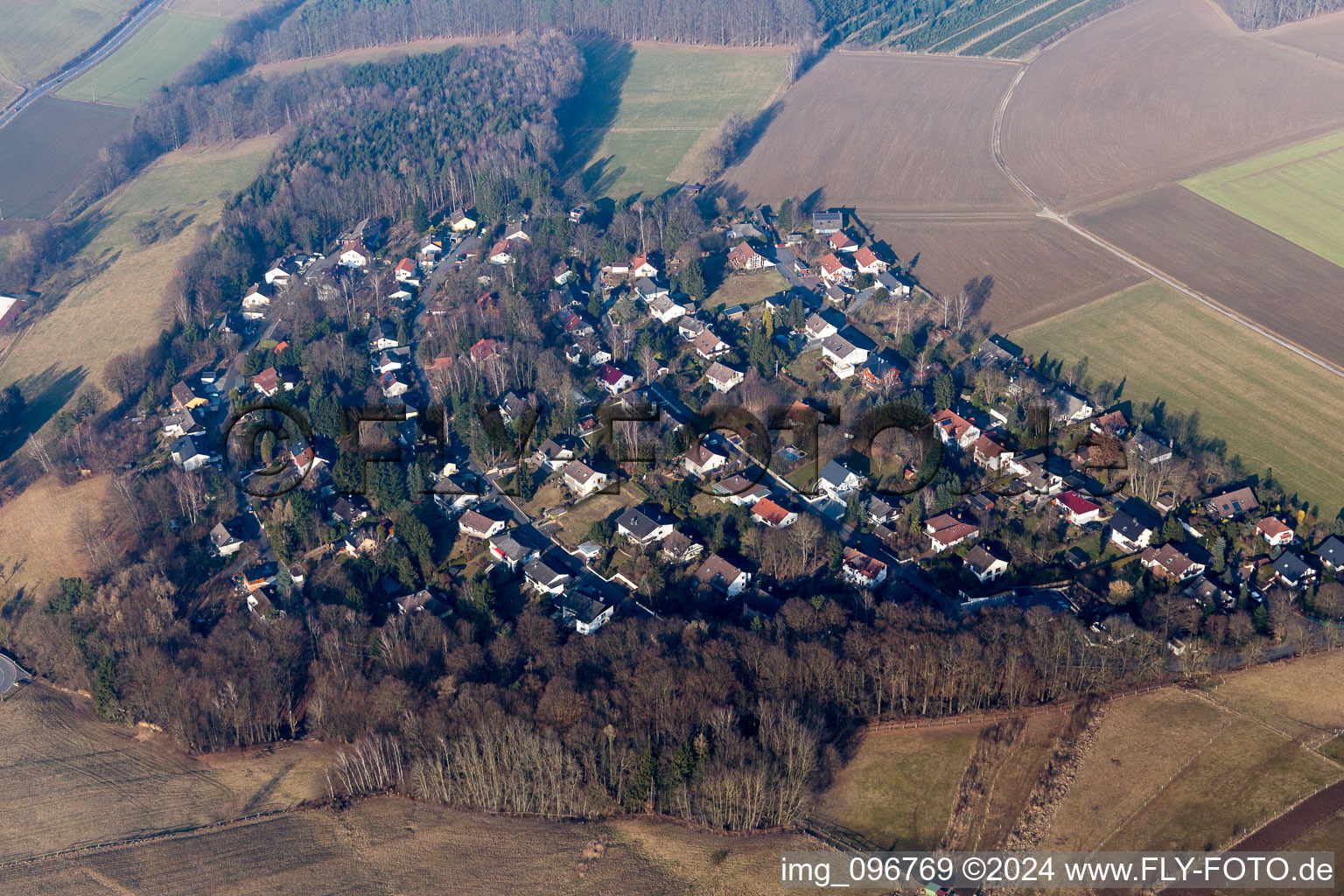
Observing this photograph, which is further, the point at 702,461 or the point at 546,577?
the point at 702,461

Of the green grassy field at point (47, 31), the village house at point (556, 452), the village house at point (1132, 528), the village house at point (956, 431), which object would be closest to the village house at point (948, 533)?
the village house at point (1132, 528)

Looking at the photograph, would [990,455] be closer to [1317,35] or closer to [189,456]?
[189,456]

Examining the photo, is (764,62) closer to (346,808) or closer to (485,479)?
(485,479)

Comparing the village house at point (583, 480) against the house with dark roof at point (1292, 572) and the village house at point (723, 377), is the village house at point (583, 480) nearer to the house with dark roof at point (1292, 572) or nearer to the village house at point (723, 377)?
the village house at point (723, 377)

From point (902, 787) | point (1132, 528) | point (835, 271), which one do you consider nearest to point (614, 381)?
point (835, 271)

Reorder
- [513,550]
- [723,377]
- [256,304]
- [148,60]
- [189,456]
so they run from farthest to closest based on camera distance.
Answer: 1. [148,60]
2. [256,304]
3. [723,377]
4. [189,456]
5. [513,550]

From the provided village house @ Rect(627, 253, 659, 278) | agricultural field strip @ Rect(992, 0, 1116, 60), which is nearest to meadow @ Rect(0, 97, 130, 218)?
village house @ Rect(627, 253, 659, 278)

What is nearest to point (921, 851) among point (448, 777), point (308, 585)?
point (448, 777)
